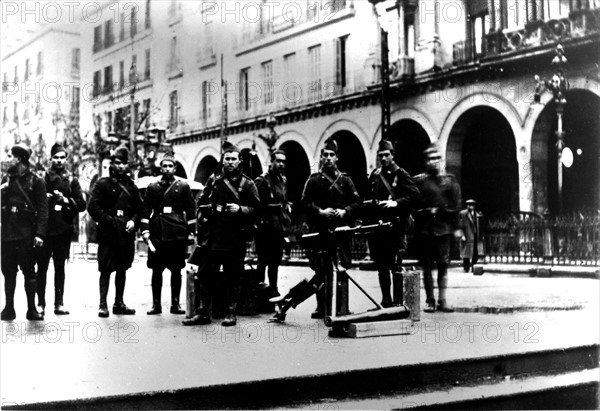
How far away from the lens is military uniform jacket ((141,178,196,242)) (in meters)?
7.37

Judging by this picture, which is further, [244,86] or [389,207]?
[244,86]

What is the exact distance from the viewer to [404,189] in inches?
297

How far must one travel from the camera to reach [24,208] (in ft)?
21.5

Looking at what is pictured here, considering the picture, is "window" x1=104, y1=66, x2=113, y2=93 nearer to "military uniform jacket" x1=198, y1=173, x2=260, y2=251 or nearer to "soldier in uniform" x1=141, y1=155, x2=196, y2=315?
"soldier in uniform" x1=141, y1=155, x2=196, y2=315

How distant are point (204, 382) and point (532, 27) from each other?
7751 millimetres

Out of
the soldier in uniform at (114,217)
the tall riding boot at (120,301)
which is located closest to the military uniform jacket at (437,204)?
the soldier in uniform at (114,217)

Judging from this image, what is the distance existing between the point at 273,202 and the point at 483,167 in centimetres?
414

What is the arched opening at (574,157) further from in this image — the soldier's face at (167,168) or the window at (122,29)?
the window at (122,29)

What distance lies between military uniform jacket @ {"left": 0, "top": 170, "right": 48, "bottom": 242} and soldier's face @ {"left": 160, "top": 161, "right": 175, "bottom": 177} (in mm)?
1224

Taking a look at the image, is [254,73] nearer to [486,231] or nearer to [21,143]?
[21,143]

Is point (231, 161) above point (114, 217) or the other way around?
above

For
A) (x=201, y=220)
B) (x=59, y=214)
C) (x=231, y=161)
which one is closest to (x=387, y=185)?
(x=231, y=161)

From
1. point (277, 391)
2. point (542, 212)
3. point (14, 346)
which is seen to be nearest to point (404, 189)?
point (277, 391)

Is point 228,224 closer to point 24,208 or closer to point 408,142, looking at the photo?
point 24,208
